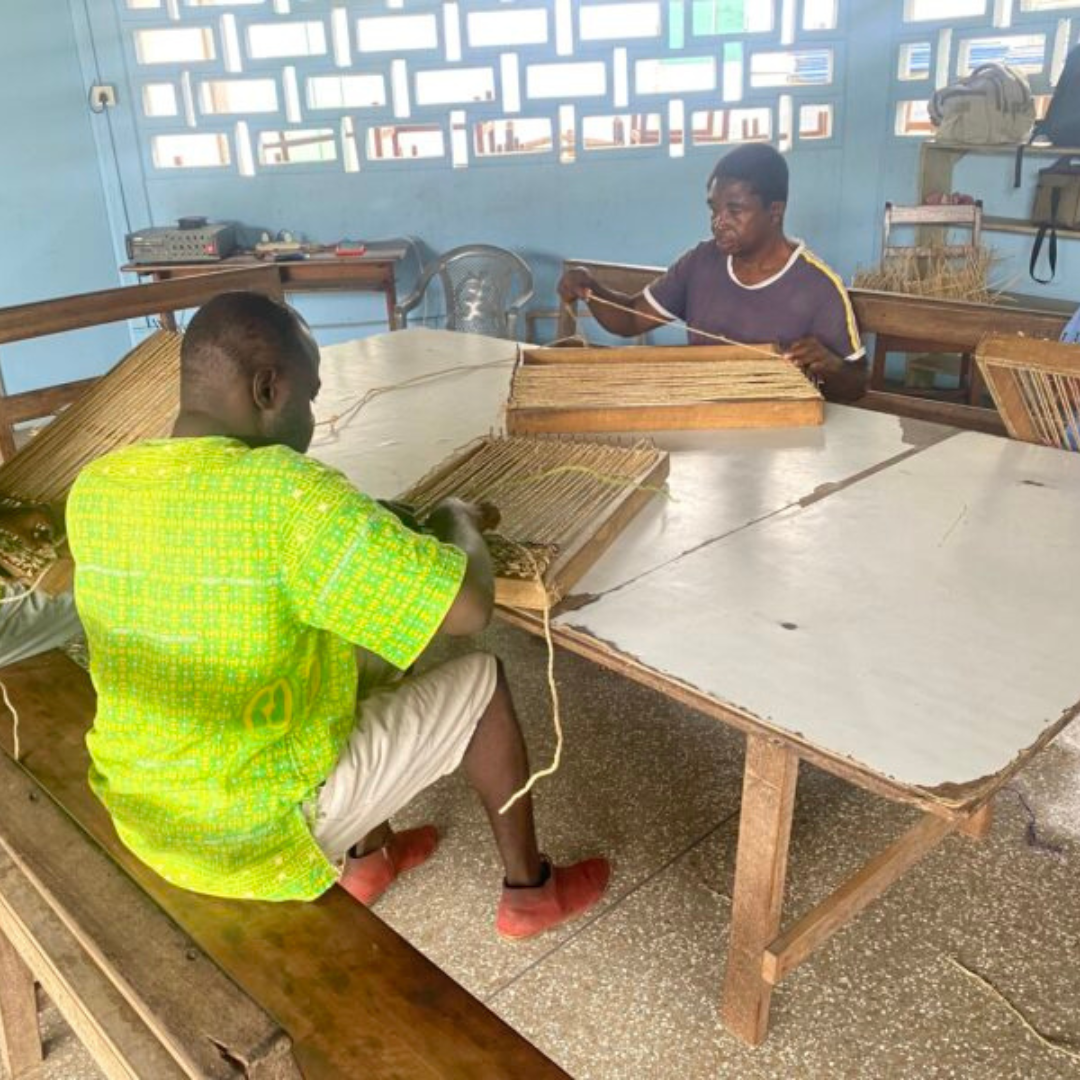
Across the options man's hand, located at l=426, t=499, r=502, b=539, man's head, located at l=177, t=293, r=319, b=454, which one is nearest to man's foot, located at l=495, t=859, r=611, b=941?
man's hand, located at l=426, t=499, r=502, b=539

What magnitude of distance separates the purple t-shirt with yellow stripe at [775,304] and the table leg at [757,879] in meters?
1.50

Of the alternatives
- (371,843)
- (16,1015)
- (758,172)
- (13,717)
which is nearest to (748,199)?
(758,172)

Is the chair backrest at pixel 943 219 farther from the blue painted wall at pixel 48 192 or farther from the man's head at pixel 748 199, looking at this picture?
the blue painted wall at pixel 48 192

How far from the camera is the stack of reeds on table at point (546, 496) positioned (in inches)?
59.4

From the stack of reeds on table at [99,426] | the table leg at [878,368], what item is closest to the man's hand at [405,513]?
the stack of reeds on table at [99,426]

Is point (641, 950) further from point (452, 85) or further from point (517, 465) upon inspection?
point (452, 85)

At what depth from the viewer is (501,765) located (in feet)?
5.79

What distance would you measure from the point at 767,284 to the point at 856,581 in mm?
1472

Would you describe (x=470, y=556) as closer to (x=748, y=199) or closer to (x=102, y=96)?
(x=748, y=199)

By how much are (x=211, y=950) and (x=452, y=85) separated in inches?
209

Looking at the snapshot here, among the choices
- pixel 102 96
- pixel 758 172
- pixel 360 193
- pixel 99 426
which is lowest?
pixel 99 426

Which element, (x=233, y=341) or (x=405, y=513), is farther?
(x=405, y=513)

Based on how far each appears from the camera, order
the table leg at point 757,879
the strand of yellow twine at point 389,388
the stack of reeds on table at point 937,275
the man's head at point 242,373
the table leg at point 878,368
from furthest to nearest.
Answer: the stack of reeds on table at point 937,275
the table leg at point 878,368
the strand of yellow twine at point 389,388
the table leg at point 757,879
the man's head at point 242,373

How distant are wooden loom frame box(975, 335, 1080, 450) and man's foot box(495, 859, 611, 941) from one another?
1.28 metres
